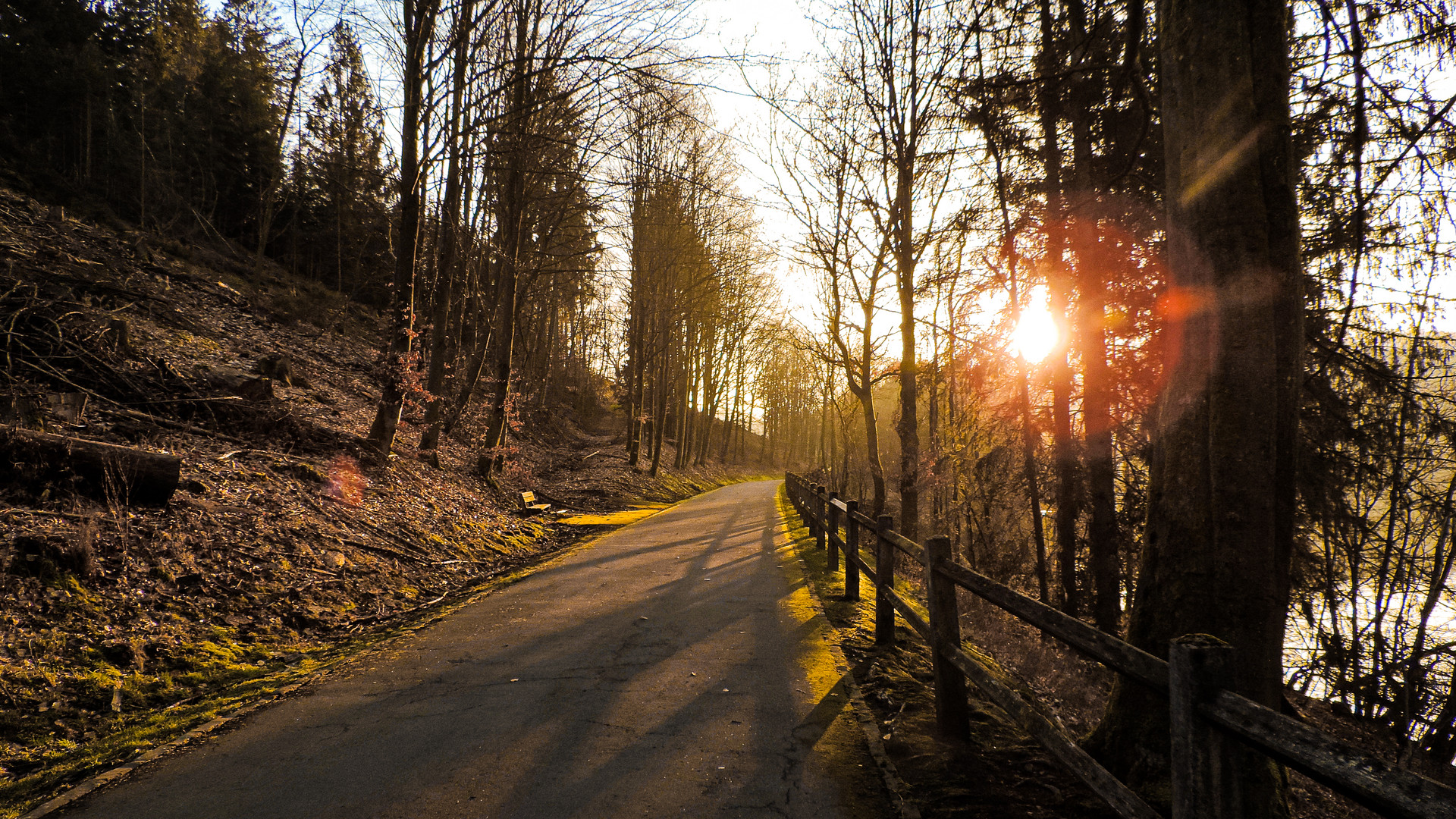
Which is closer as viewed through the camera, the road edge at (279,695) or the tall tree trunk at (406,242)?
the road edge at (279,695)

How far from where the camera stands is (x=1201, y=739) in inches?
88.2

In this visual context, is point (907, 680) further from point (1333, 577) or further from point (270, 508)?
point (270, 508)

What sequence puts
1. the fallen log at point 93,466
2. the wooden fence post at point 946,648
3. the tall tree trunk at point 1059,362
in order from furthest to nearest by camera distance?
the tall tree trunk at point 1059,362, the fallen log at point 93,466, the wooden fence post at point 946,648

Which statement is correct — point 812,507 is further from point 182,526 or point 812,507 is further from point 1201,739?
point 1201,739

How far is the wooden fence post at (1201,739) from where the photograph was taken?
2.19 m

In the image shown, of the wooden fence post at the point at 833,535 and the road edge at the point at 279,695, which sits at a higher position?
the wooden fence post at the point at 833,535

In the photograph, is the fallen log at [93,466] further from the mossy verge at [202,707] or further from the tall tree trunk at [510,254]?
the tall tree trunk at [510,254]

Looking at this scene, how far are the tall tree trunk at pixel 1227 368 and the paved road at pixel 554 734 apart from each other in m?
2.00

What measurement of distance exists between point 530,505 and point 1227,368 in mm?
12334

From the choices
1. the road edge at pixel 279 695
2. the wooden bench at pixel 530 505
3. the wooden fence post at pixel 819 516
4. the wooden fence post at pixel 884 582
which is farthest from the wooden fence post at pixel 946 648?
the wooden bench at pixel 530 505

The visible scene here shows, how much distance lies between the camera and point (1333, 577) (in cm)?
762

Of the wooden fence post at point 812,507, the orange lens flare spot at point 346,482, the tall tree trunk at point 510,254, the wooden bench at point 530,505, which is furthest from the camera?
the tall tree trunk at point 510,254

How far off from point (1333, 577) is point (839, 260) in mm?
13298

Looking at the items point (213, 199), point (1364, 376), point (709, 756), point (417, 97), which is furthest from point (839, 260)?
point (213, 199)
